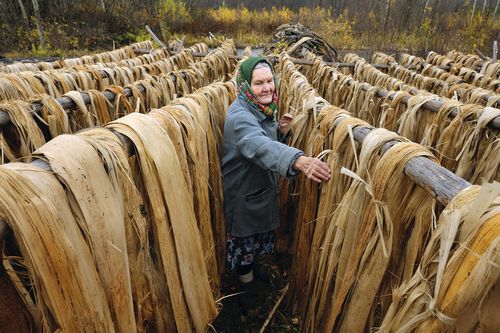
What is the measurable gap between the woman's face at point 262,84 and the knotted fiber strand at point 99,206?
1338 mm

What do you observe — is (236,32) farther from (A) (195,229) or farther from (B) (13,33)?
(A) (195,229)

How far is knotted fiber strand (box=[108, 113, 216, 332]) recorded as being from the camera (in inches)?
50.8

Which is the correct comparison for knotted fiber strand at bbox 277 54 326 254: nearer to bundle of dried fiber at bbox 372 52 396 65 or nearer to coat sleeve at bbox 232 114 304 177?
coat sleeve at bbox 232 114 304 177

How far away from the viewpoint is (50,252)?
2.78 ft

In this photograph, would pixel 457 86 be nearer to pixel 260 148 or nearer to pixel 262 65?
pixel 262 65

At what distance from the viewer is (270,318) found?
254cm

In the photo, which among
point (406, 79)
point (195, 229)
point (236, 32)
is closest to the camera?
point (195, 229)

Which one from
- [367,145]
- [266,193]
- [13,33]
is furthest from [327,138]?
[13,33]

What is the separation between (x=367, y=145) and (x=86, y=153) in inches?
43.0

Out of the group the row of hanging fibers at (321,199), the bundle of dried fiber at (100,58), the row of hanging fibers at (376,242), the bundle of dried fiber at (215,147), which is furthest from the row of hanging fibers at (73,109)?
the bundle of dried fiber at (100,58)

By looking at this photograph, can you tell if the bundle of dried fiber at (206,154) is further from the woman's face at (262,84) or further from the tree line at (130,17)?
the tree line at (130,17)

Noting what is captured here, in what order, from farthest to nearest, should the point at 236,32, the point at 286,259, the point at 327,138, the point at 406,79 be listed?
1. the point at 236,32
2. the point at 406,79
3. the point at 286,259
4. the point at 327,138

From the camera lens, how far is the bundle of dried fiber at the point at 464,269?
0.74 m

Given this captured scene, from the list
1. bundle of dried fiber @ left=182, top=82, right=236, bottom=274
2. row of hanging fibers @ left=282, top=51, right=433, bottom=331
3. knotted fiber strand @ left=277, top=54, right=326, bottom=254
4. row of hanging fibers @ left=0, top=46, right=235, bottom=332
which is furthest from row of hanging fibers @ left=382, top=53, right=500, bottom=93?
row of hanging fibers @ left=0, top=46, right=235, bottom=332
